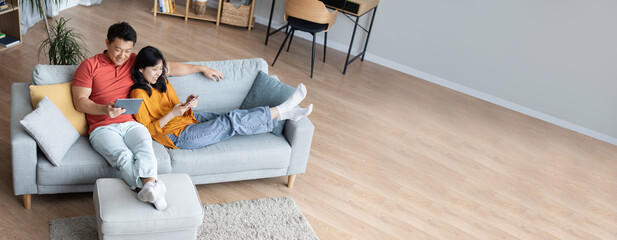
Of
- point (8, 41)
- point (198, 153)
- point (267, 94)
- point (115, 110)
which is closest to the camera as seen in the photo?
point (115, 110)

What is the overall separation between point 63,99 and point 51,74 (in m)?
0.19

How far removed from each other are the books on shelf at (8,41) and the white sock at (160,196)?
2.69 m

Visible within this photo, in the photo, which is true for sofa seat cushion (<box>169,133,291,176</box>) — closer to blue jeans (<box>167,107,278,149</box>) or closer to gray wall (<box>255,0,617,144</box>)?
blue jeans (<box>167,107,278,149</box>)

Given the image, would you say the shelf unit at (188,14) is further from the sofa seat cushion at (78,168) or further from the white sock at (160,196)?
the white sock at (160,196)

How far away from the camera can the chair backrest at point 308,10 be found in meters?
4.62

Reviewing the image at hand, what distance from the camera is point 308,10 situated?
4.65m

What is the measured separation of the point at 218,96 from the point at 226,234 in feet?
2.93

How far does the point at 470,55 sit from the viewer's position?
520 cm

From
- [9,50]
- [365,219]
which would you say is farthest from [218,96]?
[9,50]

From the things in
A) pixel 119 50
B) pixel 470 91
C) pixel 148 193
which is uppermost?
pixel 119 50

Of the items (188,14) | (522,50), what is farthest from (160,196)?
(522,50)

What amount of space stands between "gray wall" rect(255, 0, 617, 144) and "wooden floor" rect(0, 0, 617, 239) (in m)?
0.21

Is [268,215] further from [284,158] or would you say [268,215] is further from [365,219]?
[365,219]

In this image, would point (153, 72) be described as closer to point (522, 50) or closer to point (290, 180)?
point (290, 180)
